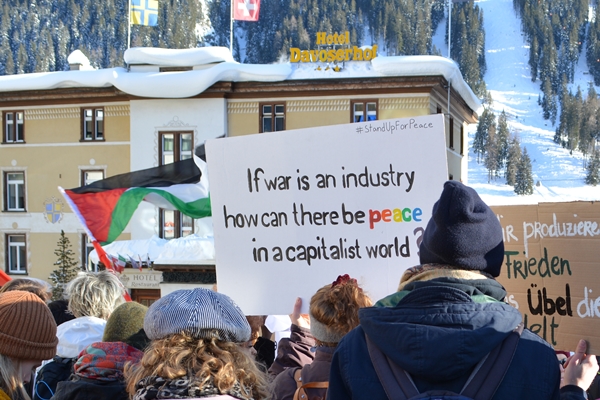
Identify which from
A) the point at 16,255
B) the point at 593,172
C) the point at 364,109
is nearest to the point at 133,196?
the point at 364,109

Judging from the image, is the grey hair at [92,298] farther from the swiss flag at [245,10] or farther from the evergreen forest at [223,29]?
the evergreen forest at [223,29]

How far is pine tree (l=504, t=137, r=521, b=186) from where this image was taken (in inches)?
4315

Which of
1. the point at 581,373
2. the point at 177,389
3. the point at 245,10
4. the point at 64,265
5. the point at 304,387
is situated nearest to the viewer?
the point at 177,389

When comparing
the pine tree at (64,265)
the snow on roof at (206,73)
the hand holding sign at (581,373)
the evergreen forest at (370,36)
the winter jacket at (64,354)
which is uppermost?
the evergreen forest at (370,36)

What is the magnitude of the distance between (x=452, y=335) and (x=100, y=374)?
1799mm

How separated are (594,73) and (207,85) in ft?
457

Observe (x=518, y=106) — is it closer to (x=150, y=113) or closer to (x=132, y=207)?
(x=150, y=113)

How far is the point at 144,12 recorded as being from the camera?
108 feet

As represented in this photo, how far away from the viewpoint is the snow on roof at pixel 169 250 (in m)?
24.6

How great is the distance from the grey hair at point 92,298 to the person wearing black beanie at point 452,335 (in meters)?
2.71

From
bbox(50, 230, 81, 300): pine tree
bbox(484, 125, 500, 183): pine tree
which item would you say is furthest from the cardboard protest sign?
bbox(484, 125, 500, 183): pine tree

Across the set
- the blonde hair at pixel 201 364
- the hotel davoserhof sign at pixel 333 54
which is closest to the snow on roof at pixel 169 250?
the hotel davoserhof sign at pixel 333 54

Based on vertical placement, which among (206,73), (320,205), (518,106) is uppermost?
(518,106)

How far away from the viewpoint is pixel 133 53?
2933cm
